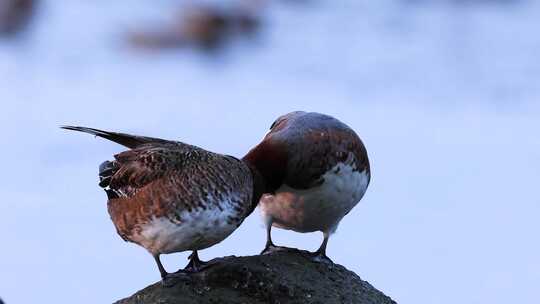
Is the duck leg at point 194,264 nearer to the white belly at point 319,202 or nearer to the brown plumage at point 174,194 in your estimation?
the brown plumage at point 174,194

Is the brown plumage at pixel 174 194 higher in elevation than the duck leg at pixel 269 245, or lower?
higher

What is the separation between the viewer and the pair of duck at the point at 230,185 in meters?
8.05

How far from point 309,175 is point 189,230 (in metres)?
1.33

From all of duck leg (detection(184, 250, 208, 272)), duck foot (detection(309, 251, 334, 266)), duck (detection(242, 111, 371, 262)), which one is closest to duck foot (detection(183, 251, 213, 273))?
duck leg (detection(184, 250, 208, 272))

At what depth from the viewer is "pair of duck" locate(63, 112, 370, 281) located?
26.4 feet

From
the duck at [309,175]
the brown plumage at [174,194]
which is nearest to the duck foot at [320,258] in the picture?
the duck at [309,175]

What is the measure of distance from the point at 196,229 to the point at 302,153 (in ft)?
4.48

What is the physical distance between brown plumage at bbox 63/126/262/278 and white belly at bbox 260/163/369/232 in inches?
24.8

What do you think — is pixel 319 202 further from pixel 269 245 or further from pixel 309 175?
pixel 269 245

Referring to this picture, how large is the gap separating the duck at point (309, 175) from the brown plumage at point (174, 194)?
1.66 ft

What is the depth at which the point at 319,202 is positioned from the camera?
9.18m

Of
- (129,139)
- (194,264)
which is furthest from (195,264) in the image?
(129,139)

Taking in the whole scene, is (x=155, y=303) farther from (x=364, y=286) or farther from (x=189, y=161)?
(x=364, y=286)

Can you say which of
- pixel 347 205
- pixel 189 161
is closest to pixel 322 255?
pixel 347 205
